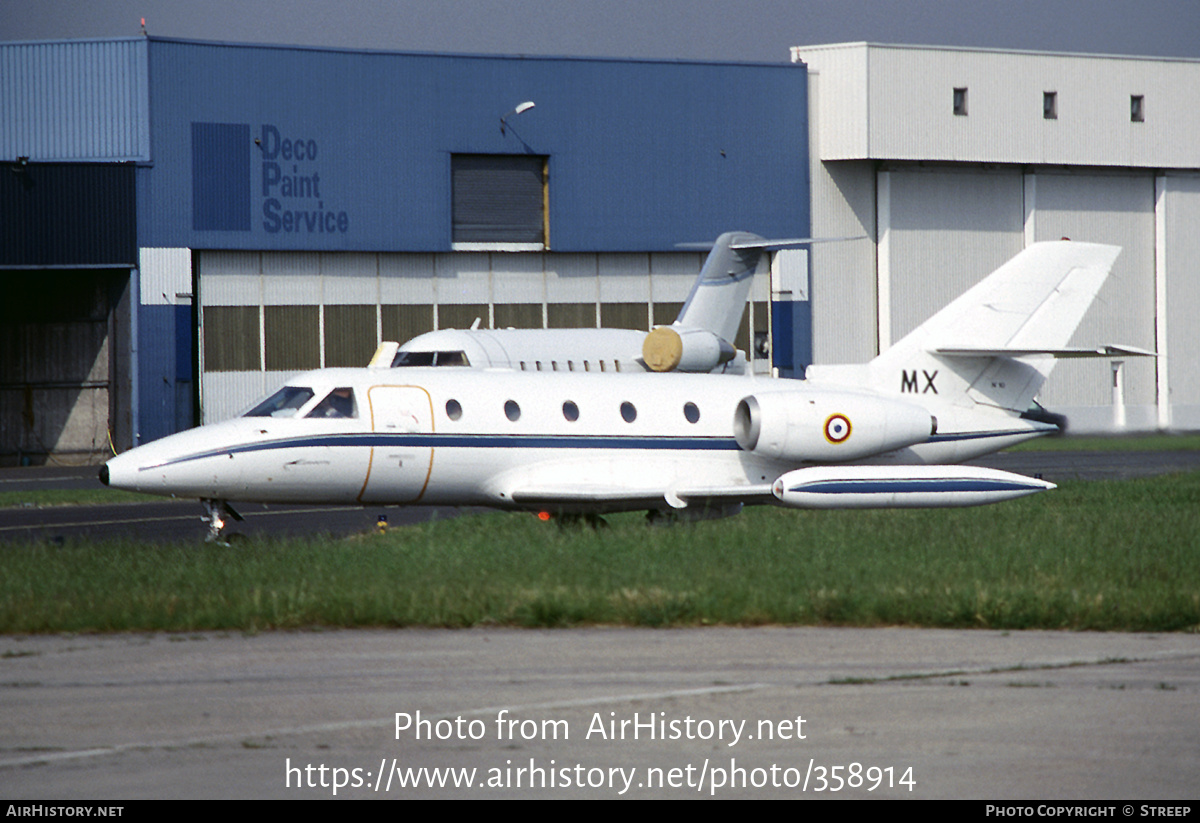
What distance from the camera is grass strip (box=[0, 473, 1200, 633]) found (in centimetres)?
1195

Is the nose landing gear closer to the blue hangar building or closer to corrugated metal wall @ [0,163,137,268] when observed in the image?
the blue hangar building

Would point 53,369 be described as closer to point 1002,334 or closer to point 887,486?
point 1002,334

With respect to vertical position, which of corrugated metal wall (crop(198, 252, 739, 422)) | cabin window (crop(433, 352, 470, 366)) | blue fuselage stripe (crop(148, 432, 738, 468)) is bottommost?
blue fuselage stripe (crop(148, 432, 738, 468))

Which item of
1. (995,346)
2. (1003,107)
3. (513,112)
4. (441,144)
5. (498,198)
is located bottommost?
(995,346)

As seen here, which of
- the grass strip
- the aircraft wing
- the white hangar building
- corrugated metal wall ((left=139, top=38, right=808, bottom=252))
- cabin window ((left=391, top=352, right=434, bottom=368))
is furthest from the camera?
the white hangar building

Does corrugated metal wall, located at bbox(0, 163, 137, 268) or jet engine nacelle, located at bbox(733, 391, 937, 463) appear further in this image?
corrugated metal wall, located at bbox(0, 163, 137, 268)

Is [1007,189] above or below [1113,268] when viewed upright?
above

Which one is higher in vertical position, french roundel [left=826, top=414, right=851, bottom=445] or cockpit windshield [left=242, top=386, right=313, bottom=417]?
cockpit windshield [left=242, top=386, right=313, bottom=417]

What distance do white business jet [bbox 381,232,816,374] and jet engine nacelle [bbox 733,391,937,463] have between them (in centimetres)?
1204

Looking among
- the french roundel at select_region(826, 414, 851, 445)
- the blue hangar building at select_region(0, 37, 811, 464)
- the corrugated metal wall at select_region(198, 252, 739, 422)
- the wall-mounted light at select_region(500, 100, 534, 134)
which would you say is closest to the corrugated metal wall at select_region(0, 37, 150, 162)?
the blue hangar building at select_region(0, 37, 811, 464)

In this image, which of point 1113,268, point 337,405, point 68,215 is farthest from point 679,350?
point 1113,268

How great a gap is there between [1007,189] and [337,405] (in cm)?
3939

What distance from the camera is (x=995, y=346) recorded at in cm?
2052

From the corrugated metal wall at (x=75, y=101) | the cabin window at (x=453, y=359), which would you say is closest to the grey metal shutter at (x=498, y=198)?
the corrugated metal wall at (x=75, y=101)
